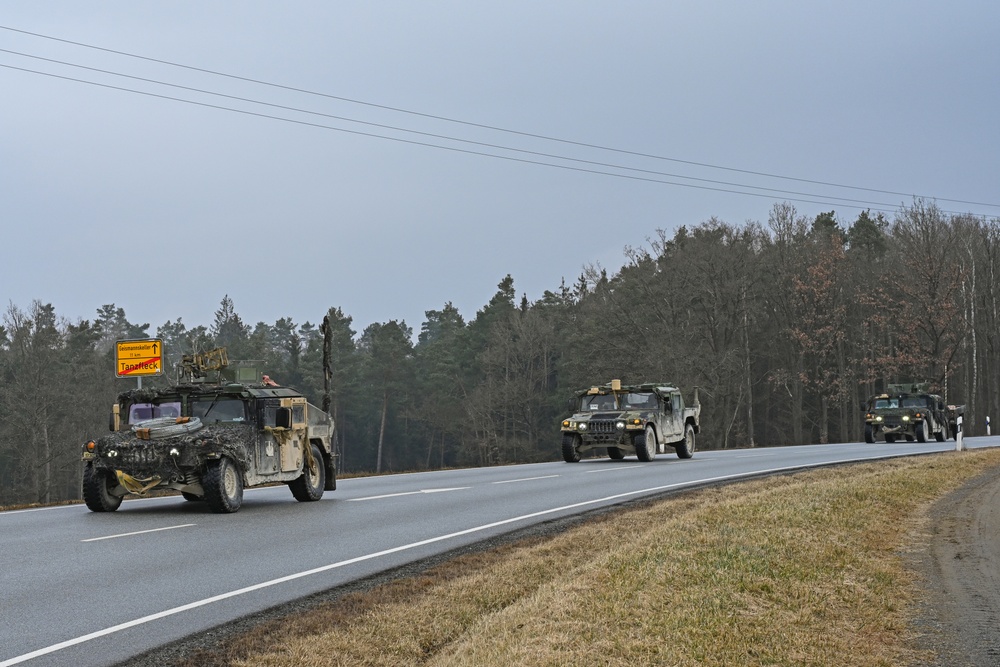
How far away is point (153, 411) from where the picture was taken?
1750 centimetres

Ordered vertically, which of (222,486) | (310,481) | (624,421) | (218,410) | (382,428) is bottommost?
(382,428)

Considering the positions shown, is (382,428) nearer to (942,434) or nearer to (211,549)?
(942,434)

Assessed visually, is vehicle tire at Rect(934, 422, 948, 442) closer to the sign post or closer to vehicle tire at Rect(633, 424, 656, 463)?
vehicle tire at Rect(633, 424, 656, 463)

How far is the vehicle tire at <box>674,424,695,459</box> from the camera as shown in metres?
32.9

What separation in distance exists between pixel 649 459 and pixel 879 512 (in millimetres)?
15031

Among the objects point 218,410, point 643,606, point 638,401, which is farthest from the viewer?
point 638,401

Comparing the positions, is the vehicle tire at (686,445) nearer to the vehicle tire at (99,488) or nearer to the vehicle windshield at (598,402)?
the vehicle windshield at (598,402)

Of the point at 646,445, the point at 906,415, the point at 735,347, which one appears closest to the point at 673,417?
the point at 646,445

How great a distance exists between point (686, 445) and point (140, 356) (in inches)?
814

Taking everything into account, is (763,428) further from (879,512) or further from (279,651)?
(279,651)

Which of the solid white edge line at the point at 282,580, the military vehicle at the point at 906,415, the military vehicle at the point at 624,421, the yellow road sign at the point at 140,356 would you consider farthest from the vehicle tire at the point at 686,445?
the yellow road sign at the point at 140,356

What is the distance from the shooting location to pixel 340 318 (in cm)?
12006

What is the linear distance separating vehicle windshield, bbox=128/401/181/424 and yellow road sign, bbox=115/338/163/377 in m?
24.0

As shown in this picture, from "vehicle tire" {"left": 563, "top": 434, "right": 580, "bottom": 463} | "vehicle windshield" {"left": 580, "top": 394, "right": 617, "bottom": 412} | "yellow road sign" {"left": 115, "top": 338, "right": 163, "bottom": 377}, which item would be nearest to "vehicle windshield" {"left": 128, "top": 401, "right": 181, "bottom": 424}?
"vehicle tire" {"left": 563, "top": 434, "right": 580, "bottom": 463}
